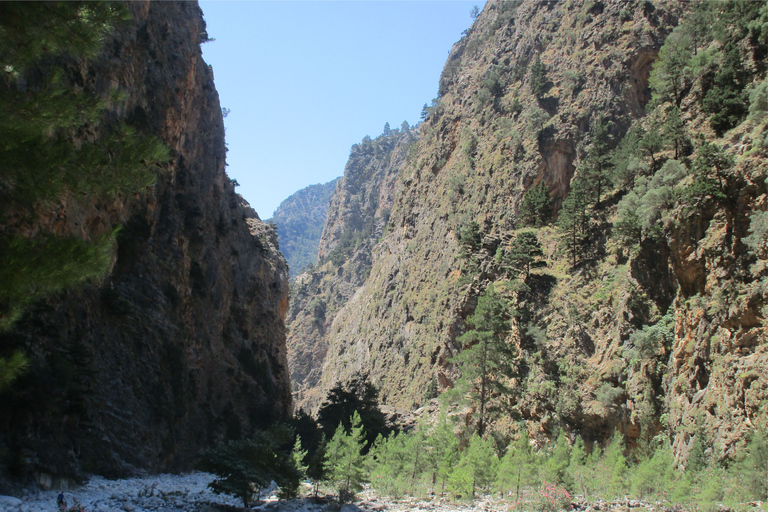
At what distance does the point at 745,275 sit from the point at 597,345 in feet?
36.3

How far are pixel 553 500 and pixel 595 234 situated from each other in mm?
22919

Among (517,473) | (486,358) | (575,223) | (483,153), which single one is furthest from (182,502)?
(483,153)

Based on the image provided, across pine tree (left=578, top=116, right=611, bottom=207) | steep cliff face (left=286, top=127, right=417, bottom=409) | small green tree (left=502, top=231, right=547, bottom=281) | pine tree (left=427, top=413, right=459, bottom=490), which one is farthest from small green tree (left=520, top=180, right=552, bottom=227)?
steep cliff face (left=286, top=127, right=417, bottom=409)

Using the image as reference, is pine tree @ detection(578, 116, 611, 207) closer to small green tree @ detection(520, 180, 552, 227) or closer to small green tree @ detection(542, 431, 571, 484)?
small green tree @ detection(520, 180, 552, 227)

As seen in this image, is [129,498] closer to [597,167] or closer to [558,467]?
[558,467]

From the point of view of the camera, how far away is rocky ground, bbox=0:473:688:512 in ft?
48.5

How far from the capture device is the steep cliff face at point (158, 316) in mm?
18312

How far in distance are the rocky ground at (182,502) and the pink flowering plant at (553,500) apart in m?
0.41

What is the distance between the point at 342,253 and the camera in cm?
11525

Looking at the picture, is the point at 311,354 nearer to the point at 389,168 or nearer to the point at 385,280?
the point at 385,280

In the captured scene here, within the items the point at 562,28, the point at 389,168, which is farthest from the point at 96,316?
the point at 389,168

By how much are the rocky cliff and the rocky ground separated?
730 centimetres

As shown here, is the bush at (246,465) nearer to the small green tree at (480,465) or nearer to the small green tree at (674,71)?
the small green tree at (480,465)

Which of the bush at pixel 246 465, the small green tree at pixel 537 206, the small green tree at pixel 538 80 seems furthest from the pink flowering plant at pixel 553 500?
the small green tree at pixel 538 80
